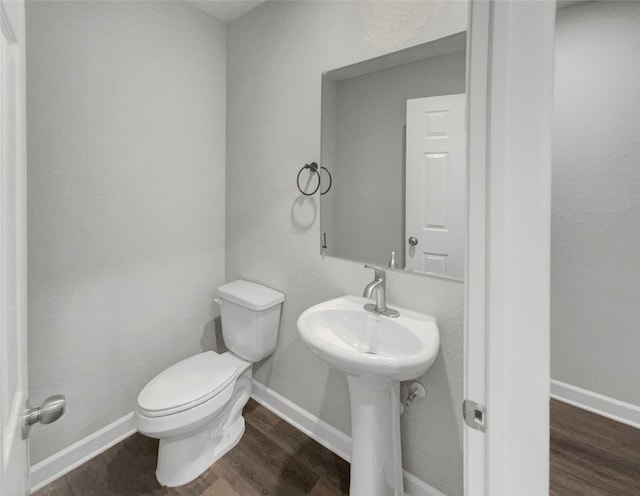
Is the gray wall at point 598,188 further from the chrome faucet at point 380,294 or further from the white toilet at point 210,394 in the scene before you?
the white toilet at point 210,394

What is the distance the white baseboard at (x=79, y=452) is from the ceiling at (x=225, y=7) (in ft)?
8.01

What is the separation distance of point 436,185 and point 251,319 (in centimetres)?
120

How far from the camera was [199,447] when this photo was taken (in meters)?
1.49

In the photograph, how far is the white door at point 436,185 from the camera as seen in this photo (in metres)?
1.22

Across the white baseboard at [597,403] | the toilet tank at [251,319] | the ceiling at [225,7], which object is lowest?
the toilet tank at [251,319]

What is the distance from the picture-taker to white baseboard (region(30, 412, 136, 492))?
1.40 metres

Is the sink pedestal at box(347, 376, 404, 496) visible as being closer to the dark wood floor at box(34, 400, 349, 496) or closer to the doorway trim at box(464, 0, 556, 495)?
the dark wood floor at box(34, 400, 349, 496)

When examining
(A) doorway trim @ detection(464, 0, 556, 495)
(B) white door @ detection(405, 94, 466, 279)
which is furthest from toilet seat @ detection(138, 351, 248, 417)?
(A) doorway trim @ detection(464, 0, 556, 495)

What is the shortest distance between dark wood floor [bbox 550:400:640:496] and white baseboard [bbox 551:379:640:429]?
0.01 m

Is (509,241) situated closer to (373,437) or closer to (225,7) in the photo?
(373,437)

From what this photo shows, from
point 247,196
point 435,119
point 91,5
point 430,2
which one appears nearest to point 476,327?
point 435,119

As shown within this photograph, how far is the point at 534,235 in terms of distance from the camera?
45 cm

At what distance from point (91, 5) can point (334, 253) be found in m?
1.68

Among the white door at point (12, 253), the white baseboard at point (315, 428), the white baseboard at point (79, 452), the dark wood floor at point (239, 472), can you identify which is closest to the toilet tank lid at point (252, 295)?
the white baseboard at point (315, 428)
